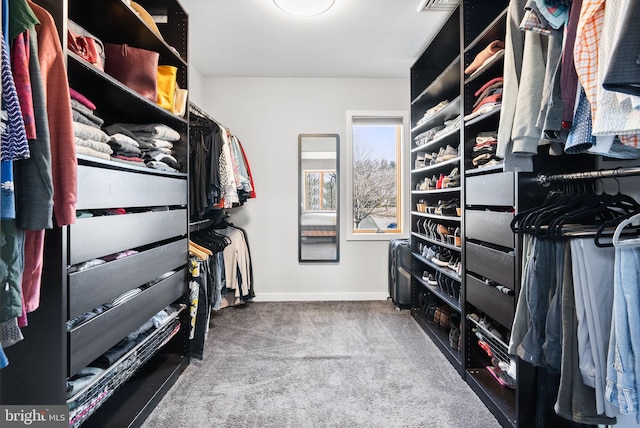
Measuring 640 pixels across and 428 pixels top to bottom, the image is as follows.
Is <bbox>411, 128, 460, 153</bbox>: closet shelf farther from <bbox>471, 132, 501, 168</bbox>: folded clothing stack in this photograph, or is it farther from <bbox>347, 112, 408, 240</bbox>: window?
<bbox>347, 112, 408, 240</bbox>: window

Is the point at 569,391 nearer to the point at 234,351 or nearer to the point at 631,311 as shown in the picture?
the point at 631,311

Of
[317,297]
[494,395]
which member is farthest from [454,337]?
[317,297]

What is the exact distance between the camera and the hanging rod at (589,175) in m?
1.00

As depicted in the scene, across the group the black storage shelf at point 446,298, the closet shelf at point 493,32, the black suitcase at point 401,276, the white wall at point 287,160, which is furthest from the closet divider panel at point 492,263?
the white wall at point 287,160

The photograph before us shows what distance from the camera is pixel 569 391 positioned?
3.53 feet

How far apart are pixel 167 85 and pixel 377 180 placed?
2.39 m

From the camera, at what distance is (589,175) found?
1.17 m

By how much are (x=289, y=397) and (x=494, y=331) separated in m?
1.11

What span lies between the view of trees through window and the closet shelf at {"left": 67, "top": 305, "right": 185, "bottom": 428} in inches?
90.9

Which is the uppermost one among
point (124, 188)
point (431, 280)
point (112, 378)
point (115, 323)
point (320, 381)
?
point (124, 188)

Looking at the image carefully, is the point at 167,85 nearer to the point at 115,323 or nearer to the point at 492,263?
the point at 115,323

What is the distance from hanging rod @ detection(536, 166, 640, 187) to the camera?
39.3 inches

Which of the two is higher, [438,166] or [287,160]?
[287,160]

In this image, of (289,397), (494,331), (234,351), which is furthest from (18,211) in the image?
(494,331)
